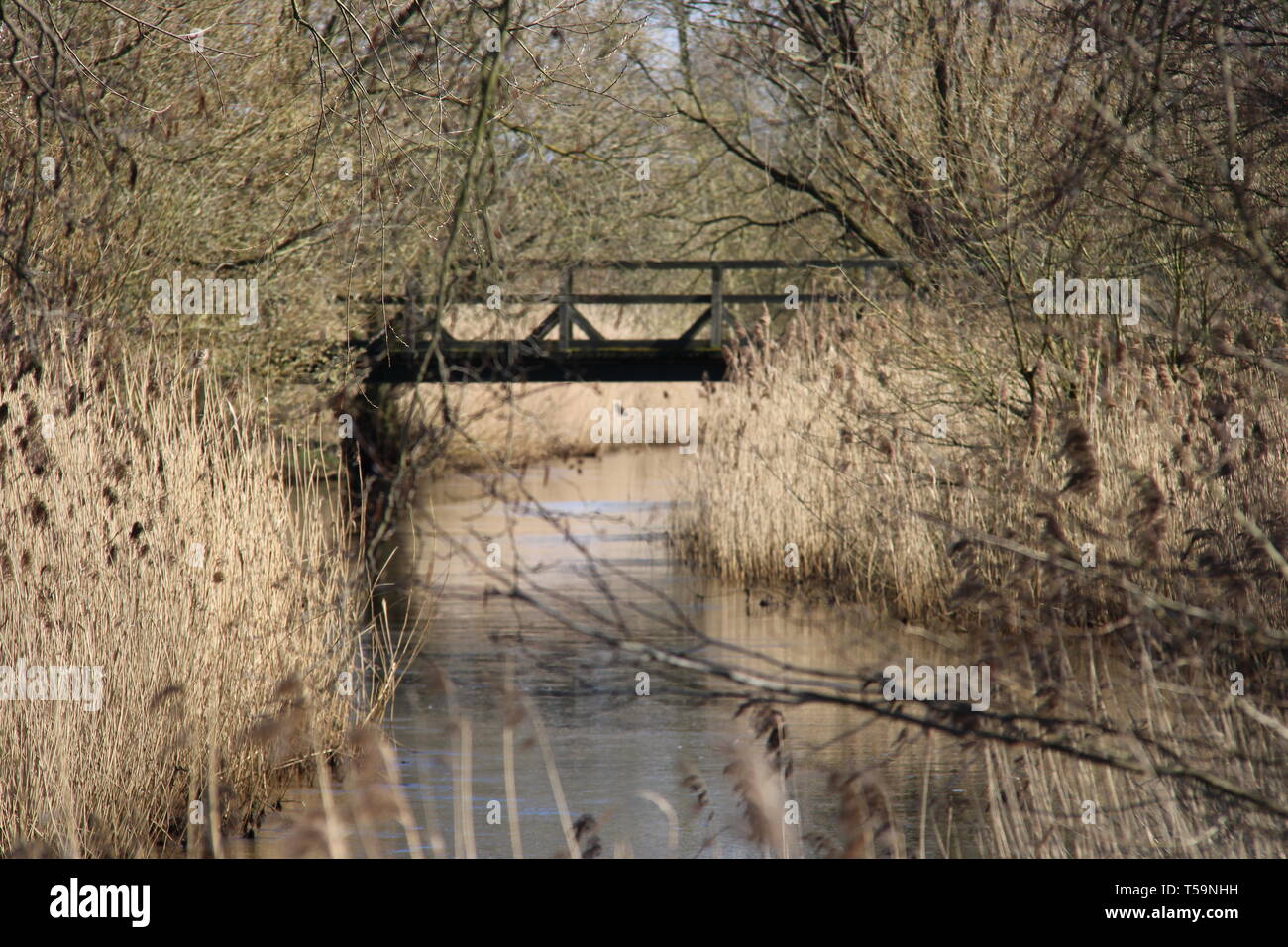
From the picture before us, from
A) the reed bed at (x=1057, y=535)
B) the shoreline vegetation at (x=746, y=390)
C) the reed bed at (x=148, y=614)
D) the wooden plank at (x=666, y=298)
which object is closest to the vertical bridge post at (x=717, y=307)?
the wooden plank at (x=666, y=298)

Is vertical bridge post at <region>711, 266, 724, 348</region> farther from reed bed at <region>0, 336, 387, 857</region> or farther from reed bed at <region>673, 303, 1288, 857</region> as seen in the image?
reed bed at <region>0, 336, 387, 857</region>

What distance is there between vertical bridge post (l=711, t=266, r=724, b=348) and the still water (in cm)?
562

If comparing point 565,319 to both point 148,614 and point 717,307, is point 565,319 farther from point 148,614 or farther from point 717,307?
point 148,614

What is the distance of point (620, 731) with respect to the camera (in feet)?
24.6

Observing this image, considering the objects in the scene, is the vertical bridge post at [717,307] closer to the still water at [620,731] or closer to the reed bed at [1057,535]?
the reed bed at [1057,535]

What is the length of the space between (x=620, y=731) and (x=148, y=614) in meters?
2.78

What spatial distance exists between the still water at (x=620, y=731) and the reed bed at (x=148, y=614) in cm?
41

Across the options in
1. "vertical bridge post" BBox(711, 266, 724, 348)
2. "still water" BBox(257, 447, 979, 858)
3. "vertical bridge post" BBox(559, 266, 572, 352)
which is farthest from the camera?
"vertical bridge post" BBox(711, 266, 724, 348)

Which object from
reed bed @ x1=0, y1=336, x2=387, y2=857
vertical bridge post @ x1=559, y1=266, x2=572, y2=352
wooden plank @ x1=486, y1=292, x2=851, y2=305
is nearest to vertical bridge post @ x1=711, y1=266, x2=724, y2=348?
wooden plank @ x1=486, y1=292, x2=851, y2=305

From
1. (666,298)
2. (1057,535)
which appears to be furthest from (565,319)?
(1057,535)

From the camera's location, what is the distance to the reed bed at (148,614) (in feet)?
16.0

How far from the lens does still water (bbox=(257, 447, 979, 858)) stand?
4535 millimetres
